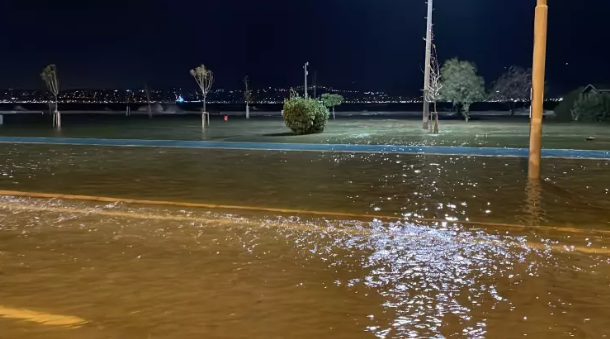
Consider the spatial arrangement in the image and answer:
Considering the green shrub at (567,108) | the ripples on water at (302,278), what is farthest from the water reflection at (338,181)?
the green shrub at (567,108)

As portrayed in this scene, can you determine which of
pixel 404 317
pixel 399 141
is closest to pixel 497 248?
pixel 404 317

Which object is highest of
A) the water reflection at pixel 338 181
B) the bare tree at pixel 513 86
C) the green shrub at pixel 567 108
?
the bare tree at pixel 513 86

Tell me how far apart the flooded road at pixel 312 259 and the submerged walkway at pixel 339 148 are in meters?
6.16

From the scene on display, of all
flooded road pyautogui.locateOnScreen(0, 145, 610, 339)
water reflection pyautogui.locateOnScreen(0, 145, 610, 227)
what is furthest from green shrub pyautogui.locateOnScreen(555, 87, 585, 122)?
flooded road pyautogui.locateOnScreen(0, 145, 610, 339)

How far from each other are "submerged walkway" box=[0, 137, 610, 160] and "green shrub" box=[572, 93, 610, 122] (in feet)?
95.7

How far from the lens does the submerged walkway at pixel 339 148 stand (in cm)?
2050

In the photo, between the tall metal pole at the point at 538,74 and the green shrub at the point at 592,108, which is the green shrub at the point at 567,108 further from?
the tall metal pole at the point at 538,74

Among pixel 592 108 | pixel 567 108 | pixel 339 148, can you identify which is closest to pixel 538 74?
pixel 339 148

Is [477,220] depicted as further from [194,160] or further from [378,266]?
[194,160]

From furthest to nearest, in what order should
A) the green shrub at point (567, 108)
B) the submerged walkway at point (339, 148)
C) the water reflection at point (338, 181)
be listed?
1. the green shrub at point (567, 108)
2. the submerged walkway at point (339, 148)
3. the water reflection at point (338, 181)

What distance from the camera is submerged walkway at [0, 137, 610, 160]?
20.5 metres

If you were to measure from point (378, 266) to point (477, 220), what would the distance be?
3.06 meters

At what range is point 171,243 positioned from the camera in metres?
8.45

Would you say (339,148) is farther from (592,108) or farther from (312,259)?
(592,108)
